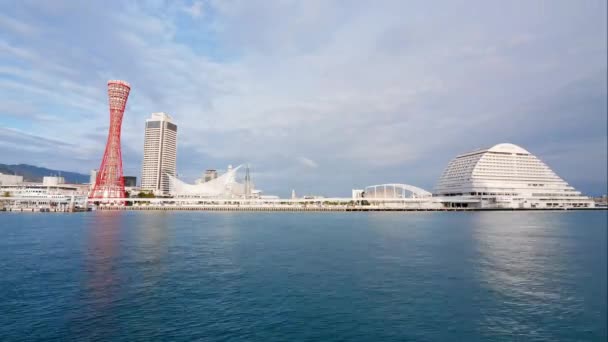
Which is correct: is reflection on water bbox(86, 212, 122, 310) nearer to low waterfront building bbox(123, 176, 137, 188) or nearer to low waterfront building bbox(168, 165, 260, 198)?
low waterfront building bbox(168, 165, 260, 198)

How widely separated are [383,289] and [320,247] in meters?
12.6

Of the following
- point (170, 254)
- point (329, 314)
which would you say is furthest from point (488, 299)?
point (170, 254)

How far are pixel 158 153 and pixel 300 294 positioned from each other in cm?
18304

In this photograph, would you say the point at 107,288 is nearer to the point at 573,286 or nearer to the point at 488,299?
the point at 488,299

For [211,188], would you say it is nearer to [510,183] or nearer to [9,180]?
[9,180]

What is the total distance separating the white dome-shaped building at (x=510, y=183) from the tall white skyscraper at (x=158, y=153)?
456ft

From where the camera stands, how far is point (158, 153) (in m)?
181

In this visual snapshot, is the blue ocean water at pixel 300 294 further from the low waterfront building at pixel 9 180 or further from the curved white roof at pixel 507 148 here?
the low waterfront building at pixel 9 180

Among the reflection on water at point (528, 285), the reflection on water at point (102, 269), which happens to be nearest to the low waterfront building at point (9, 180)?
the reflection on water at point (102, 269)

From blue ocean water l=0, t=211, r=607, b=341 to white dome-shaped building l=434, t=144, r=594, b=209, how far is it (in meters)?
72.2

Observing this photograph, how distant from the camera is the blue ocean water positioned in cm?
1087

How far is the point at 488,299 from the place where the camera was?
14.1 metres

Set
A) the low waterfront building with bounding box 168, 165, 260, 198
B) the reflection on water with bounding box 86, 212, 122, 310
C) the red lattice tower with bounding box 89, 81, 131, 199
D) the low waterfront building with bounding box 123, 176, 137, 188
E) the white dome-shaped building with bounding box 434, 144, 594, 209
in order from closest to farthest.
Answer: the reflection on water with bounding box 86, 212, 122, 310
the red lattice tower with bounding box 89, 81, 131, 199
the white dome-shaped building with bounding box 434, 144, 594, 209
the low waterfront building with bounding box 168, 165, 260, 198
the low waterfront building with bounding box 123, 176, 137, 188

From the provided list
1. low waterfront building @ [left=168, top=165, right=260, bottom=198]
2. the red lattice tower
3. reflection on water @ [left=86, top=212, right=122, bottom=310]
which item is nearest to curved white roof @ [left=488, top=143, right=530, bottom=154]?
low waterfront building @ [left=168, top=165, right=260, bottom=198]
